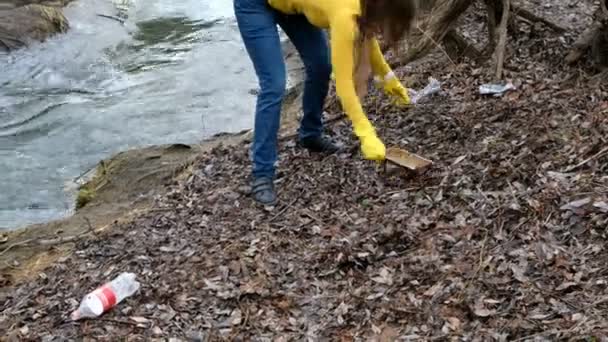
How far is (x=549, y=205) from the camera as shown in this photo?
12.2ft

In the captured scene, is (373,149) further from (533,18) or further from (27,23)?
(27,23)

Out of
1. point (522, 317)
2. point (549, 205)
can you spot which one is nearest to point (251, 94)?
point (549, 205)

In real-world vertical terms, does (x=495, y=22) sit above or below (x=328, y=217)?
above

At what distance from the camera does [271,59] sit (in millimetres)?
4273

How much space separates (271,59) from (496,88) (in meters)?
1.87

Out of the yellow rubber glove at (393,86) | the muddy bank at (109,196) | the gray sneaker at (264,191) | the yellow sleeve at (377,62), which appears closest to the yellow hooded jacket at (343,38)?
the yellow sleeve at (377,62)

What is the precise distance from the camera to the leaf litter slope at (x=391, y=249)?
327cm

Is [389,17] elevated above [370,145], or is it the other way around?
[389,17]

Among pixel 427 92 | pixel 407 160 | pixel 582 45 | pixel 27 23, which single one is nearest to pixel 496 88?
pixel 427 92

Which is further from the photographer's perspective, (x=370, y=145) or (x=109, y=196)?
(x=109, y=196)

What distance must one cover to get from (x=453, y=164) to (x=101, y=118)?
5.47m

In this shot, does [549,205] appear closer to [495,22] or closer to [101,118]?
[495,22]

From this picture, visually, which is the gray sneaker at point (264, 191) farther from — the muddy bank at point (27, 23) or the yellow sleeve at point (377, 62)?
the muddy bank at point (27, 23)

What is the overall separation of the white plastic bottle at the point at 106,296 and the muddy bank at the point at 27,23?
9.20 metres
